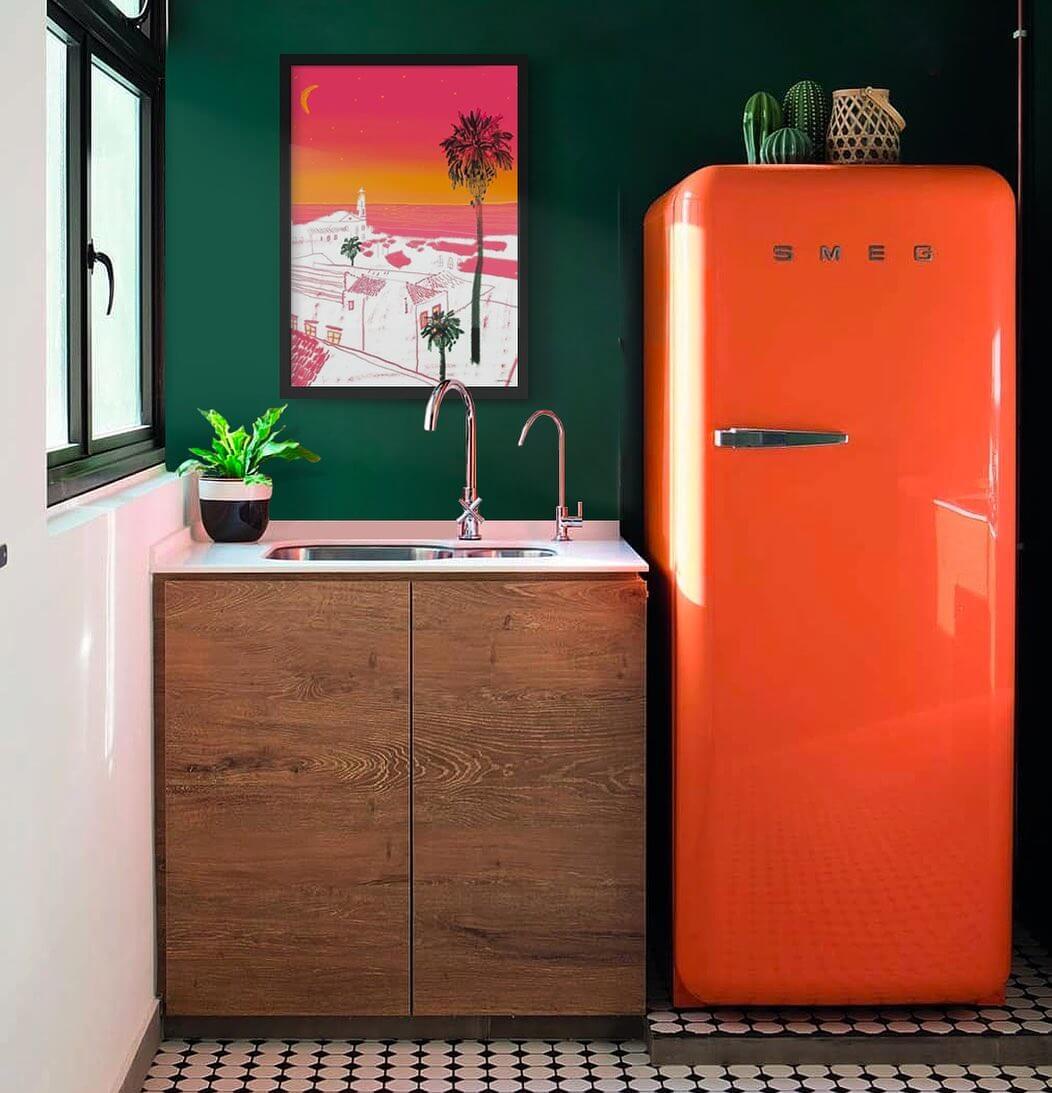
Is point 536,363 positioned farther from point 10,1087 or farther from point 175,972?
point 10,1087

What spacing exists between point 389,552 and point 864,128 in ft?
4.55

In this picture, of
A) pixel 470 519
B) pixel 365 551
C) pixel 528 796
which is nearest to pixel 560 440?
pixel 470 519

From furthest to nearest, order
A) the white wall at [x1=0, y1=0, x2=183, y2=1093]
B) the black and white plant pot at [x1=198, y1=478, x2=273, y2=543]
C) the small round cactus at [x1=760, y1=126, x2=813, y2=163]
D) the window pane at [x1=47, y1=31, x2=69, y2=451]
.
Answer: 1. the black and white plant pot at [x1=198, y1=478, x2=273, y2=543]
2. the small round cactus at [x1=760, y1=126, x2=813, y2=163]
3. the window pane at [x1=47, y1=31, x2=69, y2=451]
4. the white wall at [x1=0, y1=0, x2=183, y2=1093]

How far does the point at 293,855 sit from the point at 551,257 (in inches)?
58.8

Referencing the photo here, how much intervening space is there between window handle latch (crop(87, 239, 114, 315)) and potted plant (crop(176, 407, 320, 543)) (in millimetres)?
341

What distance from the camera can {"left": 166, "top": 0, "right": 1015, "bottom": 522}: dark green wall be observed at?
335 cm

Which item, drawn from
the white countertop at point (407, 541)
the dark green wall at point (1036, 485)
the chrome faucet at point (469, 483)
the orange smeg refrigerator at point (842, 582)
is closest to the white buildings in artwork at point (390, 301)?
the chrome faucet at point (469, 483)

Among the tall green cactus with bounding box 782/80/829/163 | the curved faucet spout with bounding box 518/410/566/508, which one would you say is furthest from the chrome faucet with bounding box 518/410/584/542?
the tall green cactus with bounding box 782/80/829/163

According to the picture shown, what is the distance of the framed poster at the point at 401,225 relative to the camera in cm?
334

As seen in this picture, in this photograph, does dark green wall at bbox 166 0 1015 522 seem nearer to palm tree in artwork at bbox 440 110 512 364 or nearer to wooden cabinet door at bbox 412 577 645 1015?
palm tree in artwork at bbox 440 110 512 364

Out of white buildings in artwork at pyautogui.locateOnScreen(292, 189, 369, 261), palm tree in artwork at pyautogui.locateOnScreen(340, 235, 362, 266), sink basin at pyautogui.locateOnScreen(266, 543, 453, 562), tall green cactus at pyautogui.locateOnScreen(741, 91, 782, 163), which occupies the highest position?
tall green cactus at pyautogui.locateOnScreen(741, 91, 782, 163)

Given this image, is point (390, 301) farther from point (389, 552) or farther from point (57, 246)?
point (57, 246)

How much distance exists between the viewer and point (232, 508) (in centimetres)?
320

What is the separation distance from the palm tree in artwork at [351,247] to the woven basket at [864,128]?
111 cm
